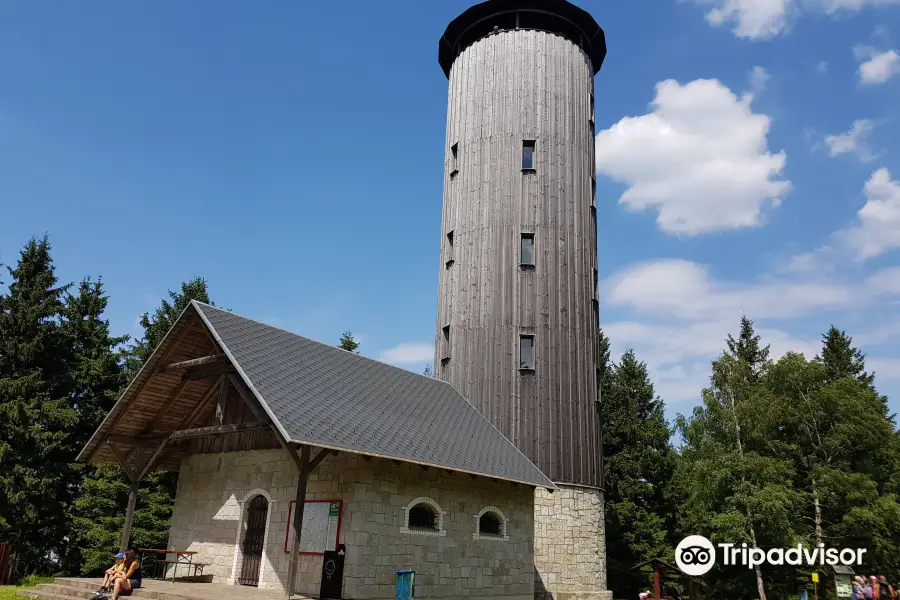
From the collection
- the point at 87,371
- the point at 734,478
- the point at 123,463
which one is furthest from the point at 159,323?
the point at 734,478

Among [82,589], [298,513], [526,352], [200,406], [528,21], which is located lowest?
[82,589]

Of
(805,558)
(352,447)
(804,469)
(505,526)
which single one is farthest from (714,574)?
(352,447)

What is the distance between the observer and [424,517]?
13555mm

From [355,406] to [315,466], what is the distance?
1864mm

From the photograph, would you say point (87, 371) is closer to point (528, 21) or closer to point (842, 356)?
point (528, 21)

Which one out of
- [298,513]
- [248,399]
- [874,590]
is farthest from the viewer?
[874,590]

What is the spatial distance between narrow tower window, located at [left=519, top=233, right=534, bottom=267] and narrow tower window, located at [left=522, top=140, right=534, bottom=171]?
7.21 ft

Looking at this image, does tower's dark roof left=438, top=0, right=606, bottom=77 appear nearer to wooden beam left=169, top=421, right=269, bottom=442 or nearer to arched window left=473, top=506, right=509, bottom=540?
arched window left=473, top=506, right=509, bottom=540

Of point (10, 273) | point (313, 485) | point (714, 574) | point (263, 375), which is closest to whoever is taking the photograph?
point (263, 375)

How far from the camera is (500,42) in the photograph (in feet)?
72.4

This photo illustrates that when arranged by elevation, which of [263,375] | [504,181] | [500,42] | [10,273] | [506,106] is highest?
[500,42]

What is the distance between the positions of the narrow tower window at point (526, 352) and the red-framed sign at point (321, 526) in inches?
307

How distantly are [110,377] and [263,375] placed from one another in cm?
1817

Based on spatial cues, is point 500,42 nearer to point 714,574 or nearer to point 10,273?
point 10,273
